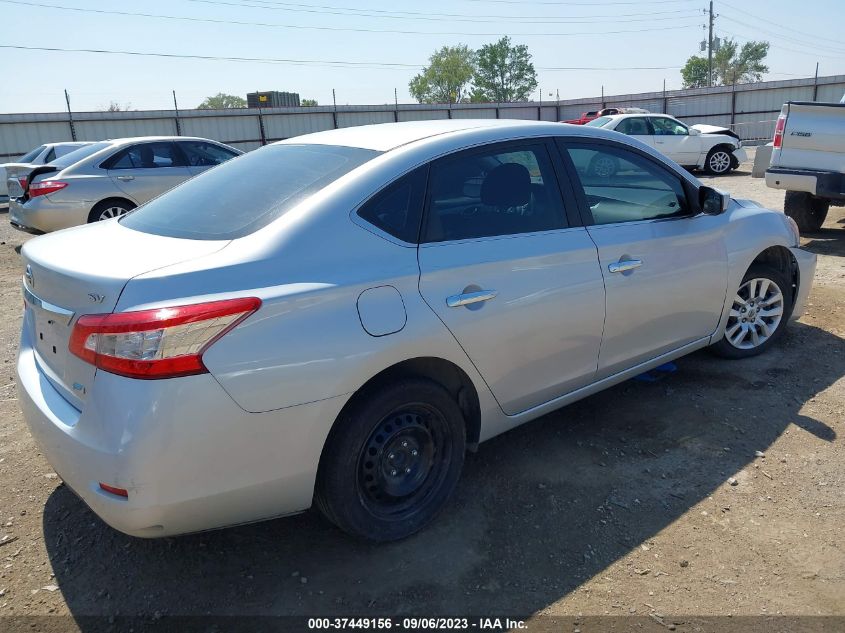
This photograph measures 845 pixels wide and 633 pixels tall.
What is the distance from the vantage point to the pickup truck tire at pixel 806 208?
8.85 m

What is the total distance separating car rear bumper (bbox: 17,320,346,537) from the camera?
2.20 meters

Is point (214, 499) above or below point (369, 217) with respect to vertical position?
below

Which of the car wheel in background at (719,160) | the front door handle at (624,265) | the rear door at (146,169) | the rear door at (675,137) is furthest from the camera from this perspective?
the car wheel in background at (719,160)

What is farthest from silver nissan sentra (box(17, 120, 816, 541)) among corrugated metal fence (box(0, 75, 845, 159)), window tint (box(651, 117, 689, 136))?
corrugated metal fence (box(0, 75, 845, 159))

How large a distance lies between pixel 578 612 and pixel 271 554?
1.28 m

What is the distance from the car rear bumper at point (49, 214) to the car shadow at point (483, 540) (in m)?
7.11

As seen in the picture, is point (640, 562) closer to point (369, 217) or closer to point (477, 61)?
point (369, 217)

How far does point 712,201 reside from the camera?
3.98m

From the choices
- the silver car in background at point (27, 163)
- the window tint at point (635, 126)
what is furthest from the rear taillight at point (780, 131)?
the silver car in background at point (27, 163)

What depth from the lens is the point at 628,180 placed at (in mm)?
3840

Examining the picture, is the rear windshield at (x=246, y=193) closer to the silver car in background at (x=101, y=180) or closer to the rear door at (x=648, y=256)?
the rear door at (x=648, y=256)

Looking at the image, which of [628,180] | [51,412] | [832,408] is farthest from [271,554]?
[832,408]

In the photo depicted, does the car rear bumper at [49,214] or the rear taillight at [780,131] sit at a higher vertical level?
the rear taillight at [780,131]

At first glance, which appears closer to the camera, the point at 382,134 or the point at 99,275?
the point at 99,275
